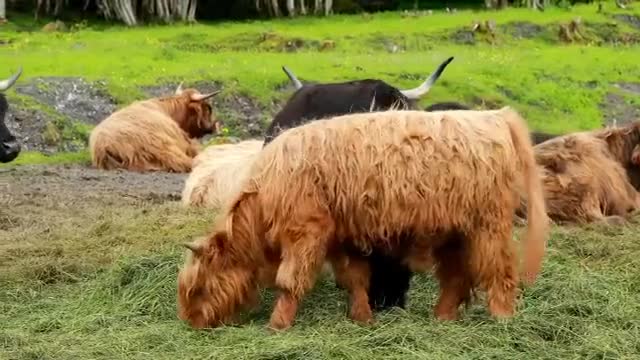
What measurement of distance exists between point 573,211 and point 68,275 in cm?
408

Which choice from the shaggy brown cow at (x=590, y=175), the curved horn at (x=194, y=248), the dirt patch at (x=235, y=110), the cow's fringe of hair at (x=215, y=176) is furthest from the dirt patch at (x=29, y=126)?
the curved horn at (x=194, y=248)

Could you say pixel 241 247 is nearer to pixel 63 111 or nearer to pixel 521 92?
pixel 63 111

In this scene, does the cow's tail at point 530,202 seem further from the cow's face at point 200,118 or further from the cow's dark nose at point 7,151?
the cow's face at point 200,118

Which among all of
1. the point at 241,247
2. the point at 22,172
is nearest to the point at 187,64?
the point at 22,172

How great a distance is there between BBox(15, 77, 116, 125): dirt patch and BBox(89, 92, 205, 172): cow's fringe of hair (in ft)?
6.53

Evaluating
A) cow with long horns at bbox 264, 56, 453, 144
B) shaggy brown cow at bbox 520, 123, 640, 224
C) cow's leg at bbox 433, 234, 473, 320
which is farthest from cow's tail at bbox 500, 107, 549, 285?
cow with long horns at bbox 264, 56, 453, 144

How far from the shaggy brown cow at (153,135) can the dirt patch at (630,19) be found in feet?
→ 54.2

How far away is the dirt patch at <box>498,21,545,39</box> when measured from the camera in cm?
2733

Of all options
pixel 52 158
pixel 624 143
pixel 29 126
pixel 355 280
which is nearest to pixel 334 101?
pixel 624 143

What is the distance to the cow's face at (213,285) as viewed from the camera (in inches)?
250

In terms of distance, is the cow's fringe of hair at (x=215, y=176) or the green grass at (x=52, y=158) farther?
the green grass at (x=52, y=158)

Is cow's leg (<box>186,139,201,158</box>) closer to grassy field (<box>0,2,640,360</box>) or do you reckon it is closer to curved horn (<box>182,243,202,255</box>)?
grassy field (<box>0,2,640,360</box>)

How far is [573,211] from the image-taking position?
383 inches

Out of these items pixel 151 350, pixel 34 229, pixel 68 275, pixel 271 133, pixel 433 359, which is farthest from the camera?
pixel 271 133
